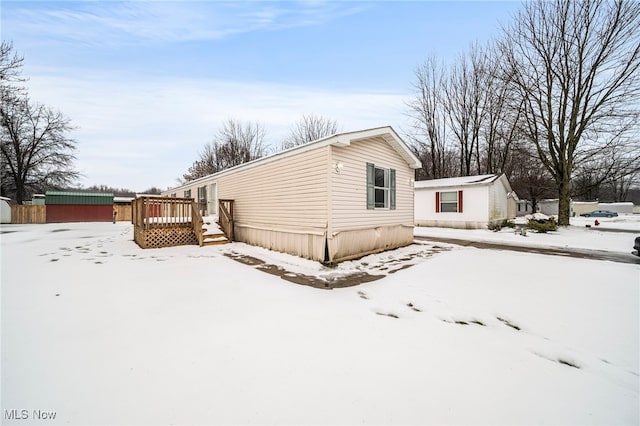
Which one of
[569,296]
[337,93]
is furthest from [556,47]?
[569,296]

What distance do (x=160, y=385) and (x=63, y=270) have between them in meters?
5.74

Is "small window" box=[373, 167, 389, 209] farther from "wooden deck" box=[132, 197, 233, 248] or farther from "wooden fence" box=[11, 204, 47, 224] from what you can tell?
"wooden fence" box=[11, 204, 47, 224]

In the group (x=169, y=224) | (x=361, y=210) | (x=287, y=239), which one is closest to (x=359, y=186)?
(x=361, y=210)

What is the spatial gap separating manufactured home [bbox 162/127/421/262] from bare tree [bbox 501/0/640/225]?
1087 cm

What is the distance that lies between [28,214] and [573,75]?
38900 millimetres

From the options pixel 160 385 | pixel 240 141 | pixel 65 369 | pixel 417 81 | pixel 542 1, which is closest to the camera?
pixel 160 385

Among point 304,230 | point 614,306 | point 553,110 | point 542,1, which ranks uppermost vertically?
point 542,1

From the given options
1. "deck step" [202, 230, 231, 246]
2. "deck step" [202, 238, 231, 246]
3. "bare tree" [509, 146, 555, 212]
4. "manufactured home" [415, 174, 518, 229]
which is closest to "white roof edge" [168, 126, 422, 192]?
"deck step" [202, 230, 231, 246]

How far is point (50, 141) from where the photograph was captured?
2400 cm

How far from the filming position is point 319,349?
9.04 ft

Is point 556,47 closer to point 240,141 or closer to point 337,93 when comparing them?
point 337,93

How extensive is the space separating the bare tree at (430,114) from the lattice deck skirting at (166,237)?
69.6ft

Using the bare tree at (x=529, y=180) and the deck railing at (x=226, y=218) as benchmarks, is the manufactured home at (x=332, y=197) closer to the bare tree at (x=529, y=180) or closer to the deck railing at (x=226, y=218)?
the deck railing at (x=226, y=218)

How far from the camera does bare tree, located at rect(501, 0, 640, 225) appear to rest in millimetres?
12703
